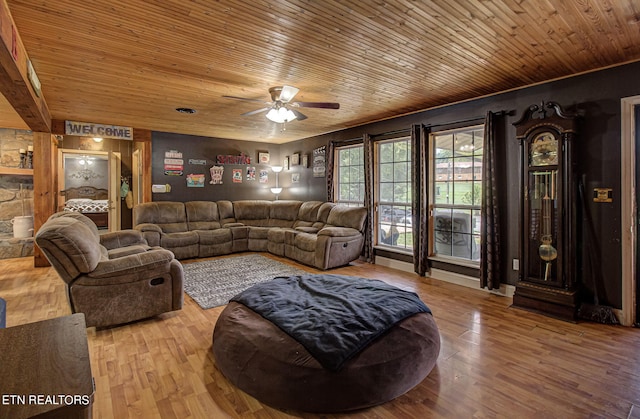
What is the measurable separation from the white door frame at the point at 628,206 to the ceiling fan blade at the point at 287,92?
315 centimetres

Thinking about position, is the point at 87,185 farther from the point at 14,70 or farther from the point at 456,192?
the point at 456,192

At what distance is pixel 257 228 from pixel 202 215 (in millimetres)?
1166

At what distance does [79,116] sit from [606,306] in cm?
732

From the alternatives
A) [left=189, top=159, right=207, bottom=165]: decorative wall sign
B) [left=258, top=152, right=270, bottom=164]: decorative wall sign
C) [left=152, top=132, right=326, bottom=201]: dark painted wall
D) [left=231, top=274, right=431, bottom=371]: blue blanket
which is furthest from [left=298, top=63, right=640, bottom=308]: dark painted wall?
[left=189, top=159, right=207, bottom=165]: decorative wall sign

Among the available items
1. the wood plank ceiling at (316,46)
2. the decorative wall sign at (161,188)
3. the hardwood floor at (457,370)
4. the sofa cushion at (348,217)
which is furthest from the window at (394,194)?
the decorative wall sign at (161,188)

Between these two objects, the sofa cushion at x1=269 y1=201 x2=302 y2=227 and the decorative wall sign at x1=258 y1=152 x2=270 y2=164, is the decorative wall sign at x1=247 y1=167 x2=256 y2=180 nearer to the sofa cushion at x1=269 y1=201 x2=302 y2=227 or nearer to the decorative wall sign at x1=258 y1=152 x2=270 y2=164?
the decorative wall sign at x1=258 y1=152 x2=270 y2=164

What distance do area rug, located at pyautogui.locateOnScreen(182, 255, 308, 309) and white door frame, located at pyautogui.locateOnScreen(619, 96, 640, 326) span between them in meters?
3.63

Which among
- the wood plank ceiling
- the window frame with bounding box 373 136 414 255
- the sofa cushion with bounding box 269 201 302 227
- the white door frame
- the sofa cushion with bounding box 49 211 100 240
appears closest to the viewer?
the wood plank ceiling

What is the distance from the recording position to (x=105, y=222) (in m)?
8.82

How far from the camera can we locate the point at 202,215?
6.61 metres

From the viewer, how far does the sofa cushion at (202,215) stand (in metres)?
6.46

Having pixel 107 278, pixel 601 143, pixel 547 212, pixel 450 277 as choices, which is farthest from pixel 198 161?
pixel 601 143

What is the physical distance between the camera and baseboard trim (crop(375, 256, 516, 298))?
391 cm

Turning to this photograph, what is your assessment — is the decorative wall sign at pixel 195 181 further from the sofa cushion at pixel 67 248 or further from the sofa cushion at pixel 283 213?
the sofa cushion at pixel 67 248
